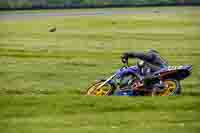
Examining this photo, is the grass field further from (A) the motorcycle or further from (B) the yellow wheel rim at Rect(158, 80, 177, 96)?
(A) the motorcycle

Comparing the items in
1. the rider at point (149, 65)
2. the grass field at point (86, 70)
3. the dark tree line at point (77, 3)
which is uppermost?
the rider at point (149, 65)

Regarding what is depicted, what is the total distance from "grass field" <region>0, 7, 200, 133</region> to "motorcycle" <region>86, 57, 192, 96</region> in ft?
1.12

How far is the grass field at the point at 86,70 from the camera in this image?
29.1 ft

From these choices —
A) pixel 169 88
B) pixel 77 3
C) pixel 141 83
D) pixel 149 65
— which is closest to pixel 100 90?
pixel 141 83

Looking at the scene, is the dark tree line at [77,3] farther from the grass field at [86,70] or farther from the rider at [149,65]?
the rider at [149,65]

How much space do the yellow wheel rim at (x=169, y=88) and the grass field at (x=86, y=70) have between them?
231 mm

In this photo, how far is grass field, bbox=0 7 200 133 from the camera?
29.1ft

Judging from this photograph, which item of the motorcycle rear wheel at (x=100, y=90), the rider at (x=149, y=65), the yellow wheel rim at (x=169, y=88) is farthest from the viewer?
the motorcycle rear wheel at (x=100, y=90)

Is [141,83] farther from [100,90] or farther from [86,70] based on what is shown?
[86,70]

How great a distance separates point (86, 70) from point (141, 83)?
6.23m

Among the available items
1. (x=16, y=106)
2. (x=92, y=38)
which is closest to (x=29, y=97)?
(x=16, y=106)

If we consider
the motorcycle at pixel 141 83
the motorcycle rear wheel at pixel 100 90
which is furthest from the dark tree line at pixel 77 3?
the motorcycle at pixel 141 83

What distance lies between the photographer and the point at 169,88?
1133 centimetres

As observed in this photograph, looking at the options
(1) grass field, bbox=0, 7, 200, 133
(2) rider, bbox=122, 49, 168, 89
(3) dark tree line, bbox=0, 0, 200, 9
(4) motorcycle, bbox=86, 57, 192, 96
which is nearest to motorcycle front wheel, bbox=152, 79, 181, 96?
(4) motorcycle, bbox=86, 57, 192, 96
